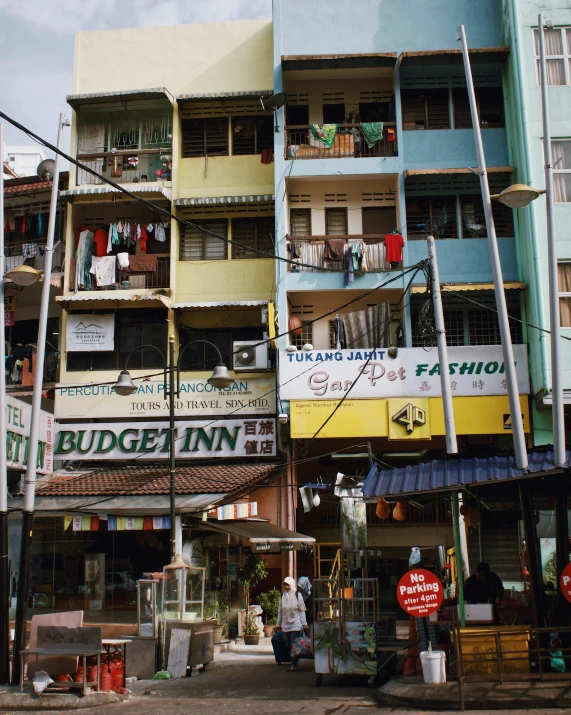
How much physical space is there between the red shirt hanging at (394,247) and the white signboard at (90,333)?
27.7 ft

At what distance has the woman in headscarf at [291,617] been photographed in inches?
639

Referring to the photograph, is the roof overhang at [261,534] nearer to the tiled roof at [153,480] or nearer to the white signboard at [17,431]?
the tiled roof at [153,480]

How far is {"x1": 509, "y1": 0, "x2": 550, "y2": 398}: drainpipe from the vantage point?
2269 cm

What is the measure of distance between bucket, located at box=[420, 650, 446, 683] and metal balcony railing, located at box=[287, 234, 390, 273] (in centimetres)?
1451

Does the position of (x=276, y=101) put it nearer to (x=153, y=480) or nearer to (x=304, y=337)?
(x=304, y=337)

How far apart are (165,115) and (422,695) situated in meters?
20.7

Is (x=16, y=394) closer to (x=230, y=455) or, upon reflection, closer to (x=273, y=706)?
(x=230, y=455)

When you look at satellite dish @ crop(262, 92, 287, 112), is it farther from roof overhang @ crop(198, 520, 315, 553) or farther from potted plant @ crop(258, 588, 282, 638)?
potted plant @ crop(258, 588, 282, 638)

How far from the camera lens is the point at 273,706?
11.4 m

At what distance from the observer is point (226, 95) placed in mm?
26250

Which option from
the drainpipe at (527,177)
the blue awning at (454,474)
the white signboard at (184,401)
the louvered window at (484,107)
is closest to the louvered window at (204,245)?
the white signboard at (184,401)

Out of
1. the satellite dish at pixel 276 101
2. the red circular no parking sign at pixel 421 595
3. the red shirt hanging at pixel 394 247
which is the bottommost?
the red circular no parking sign at pixel 421 595

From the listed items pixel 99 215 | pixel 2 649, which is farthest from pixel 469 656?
pixel 99 215

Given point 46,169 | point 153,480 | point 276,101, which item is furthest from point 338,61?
point 153,480
